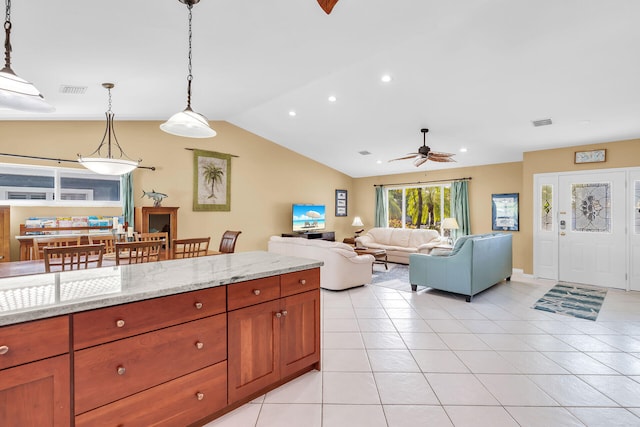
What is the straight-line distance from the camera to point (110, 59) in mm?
2973

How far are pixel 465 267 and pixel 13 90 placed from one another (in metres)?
4.92

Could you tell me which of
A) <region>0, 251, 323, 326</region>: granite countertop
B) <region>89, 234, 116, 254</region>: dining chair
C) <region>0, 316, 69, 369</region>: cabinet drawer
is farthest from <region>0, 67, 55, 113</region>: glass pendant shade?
<region>89, 234, 116, 254</region>: dining chair

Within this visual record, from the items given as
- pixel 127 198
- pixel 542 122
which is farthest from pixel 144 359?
pixel 542 122

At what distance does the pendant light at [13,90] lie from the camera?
1.69 metres

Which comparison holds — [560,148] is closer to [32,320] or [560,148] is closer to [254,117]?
[254,117]

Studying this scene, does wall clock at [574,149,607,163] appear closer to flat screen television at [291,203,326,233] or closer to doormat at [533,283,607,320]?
doormat at [533,283,607,320]

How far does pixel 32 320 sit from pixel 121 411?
24.0 inches

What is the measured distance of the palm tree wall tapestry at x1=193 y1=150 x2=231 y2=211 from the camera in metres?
6.40

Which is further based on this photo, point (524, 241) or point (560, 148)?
point (524, 241)

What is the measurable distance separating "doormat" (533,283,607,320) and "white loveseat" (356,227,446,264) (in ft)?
8.09

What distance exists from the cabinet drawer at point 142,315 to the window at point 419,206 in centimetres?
750

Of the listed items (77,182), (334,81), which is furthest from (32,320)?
(77,182)

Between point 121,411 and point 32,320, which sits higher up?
point 32,320

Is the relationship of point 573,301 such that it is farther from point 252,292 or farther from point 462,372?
point 252,292
